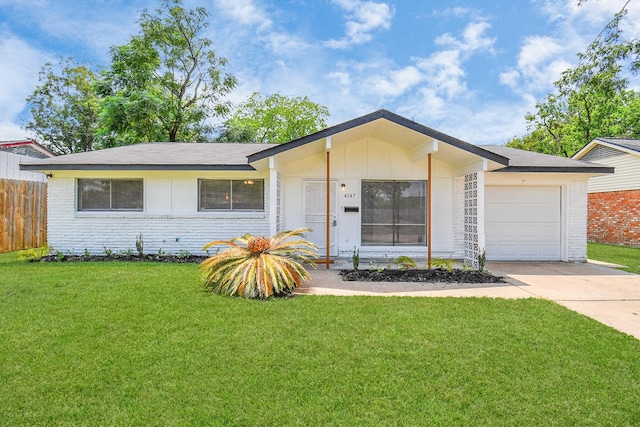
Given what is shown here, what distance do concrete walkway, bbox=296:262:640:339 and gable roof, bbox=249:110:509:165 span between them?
258cm

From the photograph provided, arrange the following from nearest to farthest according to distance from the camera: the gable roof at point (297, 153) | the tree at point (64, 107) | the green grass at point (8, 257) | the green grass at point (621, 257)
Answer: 1. the gable roof at point (297, 153)
2. the green grass at point (8, 257)
3. the green grass at point (621, 257)
4. the tree at point (64, 107)

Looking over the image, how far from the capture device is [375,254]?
923 centimetres

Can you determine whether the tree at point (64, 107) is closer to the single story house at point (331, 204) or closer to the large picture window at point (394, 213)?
the single story house at point (331, 204)

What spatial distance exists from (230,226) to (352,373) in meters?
6.86

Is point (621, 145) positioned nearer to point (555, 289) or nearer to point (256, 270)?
point (555, 289)

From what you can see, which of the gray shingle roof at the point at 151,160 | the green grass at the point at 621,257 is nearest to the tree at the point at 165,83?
the gray shingle roof at the point at 151,160

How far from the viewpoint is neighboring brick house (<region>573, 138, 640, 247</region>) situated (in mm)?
13578

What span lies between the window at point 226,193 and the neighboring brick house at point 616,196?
47.1ft

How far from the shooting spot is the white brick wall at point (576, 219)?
9.26 meters

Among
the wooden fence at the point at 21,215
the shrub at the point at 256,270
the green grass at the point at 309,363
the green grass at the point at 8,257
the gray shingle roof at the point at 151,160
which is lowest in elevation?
the green grass at the point at 309,363

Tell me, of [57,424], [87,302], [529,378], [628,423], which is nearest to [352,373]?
[529,378]

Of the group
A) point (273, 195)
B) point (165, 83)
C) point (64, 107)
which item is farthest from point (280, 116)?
point (273, 195)

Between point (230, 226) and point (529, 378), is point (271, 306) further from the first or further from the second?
point (230, 226)

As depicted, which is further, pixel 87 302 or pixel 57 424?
pixel 87 302
